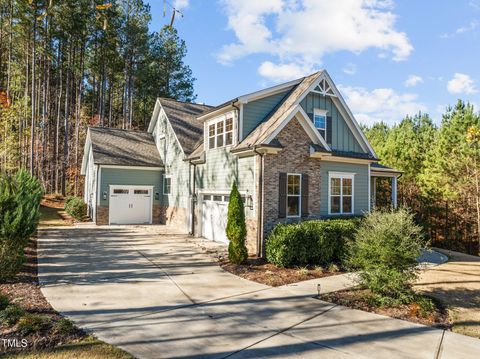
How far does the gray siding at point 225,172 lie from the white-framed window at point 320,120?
13.6ft

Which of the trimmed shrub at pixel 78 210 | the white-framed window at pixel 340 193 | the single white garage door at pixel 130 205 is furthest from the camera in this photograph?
the trimmed shrub at pixel 78 210

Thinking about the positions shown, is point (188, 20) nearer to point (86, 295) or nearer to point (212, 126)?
point (86, 295)

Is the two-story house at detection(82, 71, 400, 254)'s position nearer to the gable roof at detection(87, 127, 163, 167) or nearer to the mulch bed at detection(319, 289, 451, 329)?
the gable roof at detection(87, 127, 163, 167)

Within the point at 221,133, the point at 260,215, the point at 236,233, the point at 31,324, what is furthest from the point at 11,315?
the point at 221,133

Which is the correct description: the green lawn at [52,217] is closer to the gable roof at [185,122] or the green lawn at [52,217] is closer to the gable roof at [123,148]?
the gable roof at [123,148]

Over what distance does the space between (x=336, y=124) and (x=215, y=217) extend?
733 centimetres

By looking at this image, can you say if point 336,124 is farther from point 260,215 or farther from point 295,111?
point 260,215

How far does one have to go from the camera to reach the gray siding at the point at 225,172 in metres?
13.4

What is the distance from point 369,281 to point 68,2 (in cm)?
3340

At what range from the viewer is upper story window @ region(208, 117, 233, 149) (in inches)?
590

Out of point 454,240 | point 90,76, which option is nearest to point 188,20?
point 454,240

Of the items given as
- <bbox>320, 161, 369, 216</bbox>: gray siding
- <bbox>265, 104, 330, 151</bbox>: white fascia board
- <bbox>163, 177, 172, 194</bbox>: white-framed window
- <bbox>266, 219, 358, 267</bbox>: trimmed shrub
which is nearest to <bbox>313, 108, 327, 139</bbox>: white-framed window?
<bbox>320, 161, 369, 216</bbox>: gray siding

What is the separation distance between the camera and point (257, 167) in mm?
12812

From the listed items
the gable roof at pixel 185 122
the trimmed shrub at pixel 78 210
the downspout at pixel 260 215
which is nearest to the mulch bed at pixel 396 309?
the downspout at pixel 260 215
